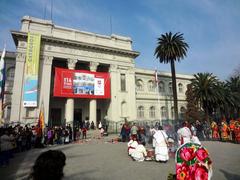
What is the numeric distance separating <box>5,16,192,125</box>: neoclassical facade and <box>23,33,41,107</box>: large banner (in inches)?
37.3

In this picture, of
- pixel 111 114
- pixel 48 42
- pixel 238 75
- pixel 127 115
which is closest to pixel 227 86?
pixel 238 75

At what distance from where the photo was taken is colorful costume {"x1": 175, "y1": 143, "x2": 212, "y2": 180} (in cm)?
300

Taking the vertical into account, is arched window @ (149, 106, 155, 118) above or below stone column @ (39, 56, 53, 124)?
below

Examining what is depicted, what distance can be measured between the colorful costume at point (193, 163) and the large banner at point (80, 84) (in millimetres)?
25270

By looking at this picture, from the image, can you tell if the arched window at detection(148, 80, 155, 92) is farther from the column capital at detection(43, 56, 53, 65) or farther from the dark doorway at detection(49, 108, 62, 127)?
the column capital at detection(43, 56, 53, 65)

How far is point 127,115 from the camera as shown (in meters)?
32.3

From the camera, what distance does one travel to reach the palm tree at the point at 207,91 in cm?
3155

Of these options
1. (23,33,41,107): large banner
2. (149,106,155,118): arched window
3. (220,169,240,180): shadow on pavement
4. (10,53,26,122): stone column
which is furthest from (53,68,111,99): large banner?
(220,169,240,180): shadow on pavement

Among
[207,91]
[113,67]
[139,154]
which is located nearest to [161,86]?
[207,91]

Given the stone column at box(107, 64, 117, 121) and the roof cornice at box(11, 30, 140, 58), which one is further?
the stone column at box(107, 64, 117, 121)

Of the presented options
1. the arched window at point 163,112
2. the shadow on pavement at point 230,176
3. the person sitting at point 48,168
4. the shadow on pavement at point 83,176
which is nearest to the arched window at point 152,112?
the arched window at point 163,112

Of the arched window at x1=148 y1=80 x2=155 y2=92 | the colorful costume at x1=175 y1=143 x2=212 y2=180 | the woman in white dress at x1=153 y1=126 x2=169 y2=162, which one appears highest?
the arched window at x1=148 y1=80 x2=155 y2=92

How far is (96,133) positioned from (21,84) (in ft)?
39.1

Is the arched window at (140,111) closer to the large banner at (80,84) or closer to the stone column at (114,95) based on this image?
the stone column at (114,95)
